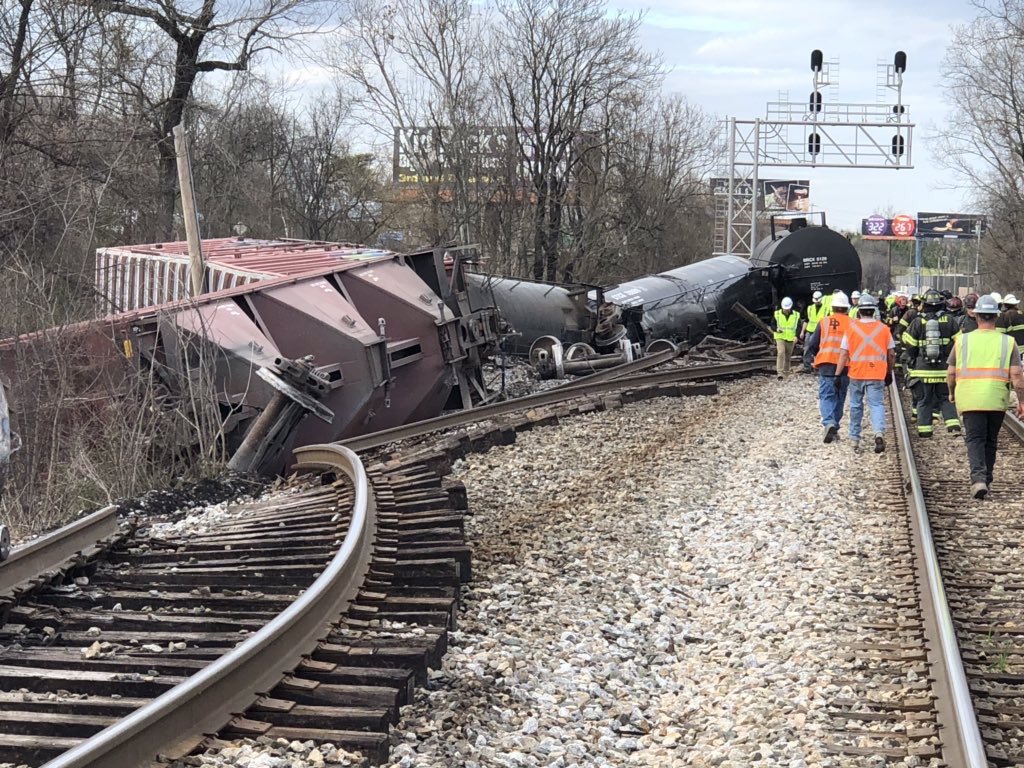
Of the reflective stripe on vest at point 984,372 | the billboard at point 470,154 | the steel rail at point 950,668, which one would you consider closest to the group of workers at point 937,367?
the reflective stripe on vest at point 984,372

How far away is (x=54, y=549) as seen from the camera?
21.1ft

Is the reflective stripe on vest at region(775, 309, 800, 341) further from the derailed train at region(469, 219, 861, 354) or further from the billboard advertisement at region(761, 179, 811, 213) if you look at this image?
the billboard advertisement at region(761, 179, 811, 213)

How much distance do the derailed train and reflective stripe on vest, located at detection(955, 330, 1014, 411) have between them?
13.1 metres

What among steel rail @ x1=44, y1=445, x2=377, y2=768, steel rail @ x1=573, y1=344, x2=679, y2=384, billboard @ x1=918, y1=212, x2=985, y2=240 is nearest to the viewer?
steel rail @ x1=44, y1=445, x2=377, y2=768

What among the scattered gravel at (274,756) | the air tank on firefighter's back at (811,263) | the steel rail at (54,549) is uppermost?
the air tank on firefighter's back at (811,263)

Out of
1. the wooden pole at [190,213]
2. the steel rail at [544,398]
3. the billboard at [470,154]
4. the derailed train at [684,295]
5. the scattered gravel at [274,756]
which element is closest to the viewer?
the scattered gravel at [274,756]

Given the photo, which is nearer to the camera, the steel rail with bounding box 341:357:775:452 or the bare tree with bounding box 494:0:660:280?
the steel rail with bounding box 341:357:775:452

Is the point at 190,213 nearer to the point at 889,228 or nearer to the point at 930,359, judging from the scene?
the point at 930,359

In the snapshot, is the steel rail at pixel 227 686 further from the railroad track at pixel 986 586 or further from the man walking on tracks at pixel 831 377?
the man walking on tracks at pixel 831 377

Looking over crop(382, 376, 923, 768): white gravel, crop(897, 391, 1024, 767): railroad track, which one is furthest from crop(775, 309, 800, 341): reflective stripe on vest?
crop(382, 376, 923, 768): white gravel

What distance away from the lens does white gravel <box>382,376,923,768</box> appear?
4578 millimetres

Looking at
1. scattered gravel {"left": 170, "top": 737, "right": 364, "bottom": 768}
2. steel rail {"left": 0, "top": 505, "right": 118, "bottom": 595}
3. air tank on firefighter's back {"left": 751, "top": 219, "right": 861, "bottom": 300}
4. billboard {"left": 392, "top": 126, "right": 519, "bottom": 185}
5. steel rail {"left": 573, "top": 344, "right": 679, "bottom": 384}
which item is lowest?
steel rail {"left": 573, "top": 344, "right": 679, "bottom": 384}

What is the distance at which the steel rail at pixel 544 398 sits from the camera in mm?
12055

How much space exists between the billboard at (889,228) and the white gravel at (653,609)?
3830 inches
